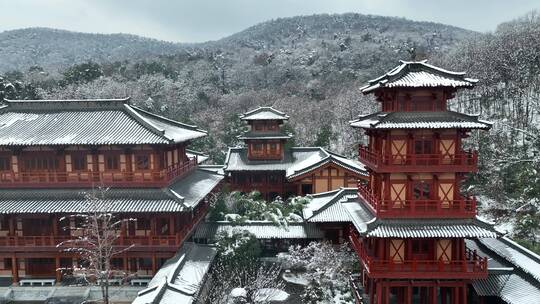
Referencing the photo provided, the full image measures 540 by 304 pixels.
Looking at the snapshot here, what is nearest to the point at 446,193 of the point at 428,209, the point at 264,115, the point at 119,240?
the point at 428,209

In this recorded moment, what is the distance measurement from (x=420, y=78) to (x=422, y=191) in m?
6.19

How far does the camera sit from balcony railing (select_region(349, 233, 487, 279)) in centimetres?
2219

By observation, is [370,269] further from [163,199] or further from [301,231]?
[163,199]

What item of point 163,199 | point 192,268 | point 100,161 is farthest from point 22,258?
point 192,268

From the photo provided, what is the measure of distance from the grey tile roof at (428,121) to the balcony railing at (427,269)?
734 centimetres

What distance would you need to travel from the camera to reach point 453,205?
2231cm

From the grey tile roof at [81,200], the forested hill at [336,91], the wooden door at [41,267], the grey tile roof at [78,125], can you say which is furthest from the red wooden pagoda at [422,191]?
the wooden door at [41,267]

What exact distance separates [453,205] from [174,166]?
67.1 feet

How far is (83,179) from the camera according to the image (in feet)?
96.5

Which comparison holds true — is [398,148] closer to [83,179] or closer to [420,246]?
[420,246]

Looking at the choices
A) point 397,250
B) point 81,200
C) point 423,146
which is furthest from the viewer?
point 81,200

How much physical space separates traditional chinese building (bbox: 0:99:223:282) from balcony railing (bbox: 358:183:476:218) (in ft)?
43.2

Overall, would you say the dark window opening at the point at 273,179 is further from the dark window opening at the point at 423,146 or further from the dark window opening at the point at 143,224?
the dark window opening at the point at 423,146

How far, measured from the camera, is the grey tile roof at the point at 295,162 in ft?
141
